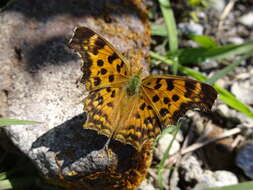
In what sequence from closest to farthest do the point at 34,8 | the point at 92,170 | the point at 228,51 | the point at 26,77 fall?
the point at 92,170 < the point at 26,77 < the point at 34,8 < the point at 228,51

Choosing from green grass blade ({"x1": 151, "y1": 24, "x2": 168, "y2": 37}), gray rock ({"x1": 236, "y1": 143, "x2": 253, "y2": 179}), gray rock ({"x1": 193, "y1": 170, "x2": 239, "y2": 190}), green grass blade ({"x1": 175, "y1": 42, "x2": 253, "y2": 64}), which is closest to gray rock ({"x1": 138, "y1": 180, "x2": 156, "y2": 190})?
gray rock ({"x1": 193, "y1": 170, "x2": 239, "y2": 190})

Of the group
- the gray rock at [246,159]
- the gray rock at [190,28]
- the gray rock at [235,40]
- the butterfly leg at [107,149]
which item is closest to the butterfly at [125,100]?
the butterfly leg at [107,149]

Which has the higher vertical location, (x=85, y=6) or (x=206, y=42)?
(x=85, y=6)

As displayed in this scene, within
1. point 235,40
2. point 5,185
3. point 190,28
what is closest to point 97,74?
point 5,185

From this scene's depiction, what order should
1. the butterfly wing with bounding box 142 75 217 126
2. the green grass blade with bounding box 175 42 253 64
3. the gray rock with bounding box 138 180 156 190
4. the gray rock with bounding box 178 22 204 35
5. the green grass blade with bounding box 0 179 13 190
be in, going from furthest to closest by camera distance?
the gray rock with bounding box 178 22 204 35
the green grass blade with bounding box 175 42 253 64
the gray rock with bounding box 138 180 156 190
the green grass blade with bounding box 0 179 13 190
the butterfly wing with bounding box 142 75 217 126

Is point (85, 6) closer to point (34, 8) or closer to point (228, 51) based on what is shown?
point (34, 8)

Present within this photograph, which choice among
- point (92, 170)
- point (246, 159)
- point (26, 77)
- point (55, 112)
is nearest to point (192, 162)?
point (246, 159)

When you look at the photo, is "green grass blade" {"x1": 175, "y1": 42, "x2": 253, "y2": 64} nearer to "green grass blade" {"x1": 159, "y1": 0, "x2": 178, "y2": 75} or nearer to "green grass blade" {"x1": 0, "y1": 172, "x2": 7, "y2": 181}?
"green grass blade" {"x1": 159, "y1": 0, "x2": 178, "y2": 75}
